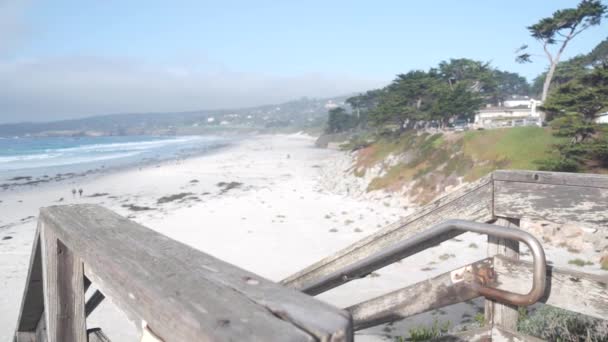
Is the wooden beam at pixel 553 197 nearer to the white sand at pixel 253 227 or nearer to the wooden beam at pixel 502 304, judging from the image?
the wooden beam at pixel 502 304

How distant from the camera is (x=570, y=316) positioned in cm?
436

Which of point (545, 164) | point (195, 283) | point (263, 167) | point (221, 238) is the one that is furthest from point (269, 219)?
point (263, 167)

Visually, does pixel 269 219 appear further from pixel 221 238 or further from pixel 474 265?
pixel 474 265

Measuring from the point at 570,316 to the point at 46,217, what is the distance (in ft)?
16.9

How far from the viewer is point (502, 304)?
1.94 metres

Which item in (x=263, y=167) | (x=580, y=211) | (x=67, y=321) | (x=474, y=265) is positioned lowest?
(x=263, y=167)

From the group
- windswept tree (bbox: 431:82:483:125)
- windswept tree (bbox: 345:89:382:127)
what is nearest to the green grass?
windswept tree (bbox: 431:82:483:125)

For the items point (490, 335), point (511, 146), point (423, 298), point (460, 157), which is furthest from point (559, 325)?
point (460, 157)

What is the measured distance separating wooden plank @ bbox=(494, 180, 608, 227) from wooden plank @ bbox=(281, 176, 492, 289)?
0.06 meters

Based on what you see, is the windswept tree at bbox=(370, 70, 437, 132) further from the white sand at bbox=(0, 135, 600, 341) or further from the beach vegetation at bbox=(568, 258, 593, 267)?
the beach vegetation at bbox=(568, 258, 593, 267)

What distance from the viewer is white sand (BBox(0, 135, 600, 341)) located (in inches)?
310

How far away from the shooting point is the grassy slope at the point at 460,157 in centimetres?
1719

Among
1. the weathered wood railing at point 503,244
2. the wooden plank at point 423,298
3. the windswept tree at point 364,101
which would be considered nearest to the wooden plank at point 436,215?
the weathered wood railing at point 503,244

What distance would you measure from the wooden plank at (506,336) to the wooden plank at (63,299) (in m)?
1.99
